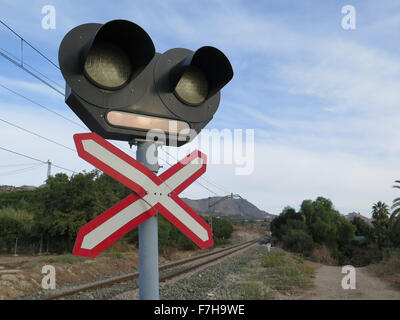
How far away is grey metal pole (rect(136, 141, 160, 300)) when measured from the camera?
55.1 inches

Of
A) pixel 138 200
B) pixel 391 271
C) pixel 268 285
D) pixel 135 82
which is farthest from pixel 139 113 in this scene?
pixel 391 271

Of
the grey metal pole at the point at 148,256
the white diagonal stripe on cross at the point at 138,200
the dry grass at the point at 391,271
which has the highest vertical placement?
the white diagonal stripe on cross at the point at 138,200

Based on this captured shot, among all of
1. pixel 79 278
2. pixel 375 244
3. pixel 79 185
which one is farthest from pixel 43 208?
pixel 375 244

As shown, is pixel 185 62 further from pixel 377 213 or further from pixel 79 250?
pixel 377 213

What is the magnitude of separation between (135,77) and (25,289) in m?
9.53

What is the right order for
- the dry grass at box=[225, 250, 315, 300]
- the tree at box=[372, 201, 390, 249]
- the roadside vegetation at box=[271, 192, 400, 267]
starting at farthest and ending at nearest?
1. the tree at box=[372, 201, 390, 249]
2. the roadside vegetation at box=[271, 192, 400, 267]
3. the dry grass at box=[225, 250, 315, 300]

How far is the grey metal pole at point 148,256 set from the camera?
1.40 meters

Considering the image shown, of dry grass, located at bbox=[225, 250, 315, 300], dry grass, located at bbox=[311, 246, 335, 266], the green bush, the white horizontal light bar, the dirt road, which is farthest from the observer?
Answer: the green bush

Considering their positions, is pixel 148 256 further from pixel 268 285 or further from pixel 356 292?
pixel 356 292

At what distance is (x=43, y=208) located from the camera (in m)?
21.9

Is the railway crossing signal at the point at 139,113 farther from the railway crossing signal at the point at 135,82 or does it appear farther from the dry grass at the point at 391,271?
the dry grass at the point at 391,271

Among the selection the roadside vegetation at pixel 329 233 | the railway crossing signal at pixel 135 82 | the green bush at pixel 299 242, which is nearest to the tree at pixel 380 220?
the roadside vegetation at pixel 329 233

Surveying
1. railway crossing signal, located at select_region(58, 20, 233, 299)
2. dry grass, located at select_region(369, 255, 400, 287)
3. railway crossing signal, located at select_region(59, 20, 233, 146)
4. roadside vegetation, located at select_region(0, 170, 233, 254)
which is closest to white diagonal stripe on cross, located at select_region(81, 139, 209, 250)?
railway crossing signal, located at select_region(58, 20, 233, 299)

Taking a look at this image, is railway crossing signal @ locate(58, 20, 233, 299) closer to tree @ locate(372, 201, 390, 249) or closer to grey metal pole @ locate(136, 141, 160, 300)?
grey metal pole @ locate(136, 141, 160, 300)
